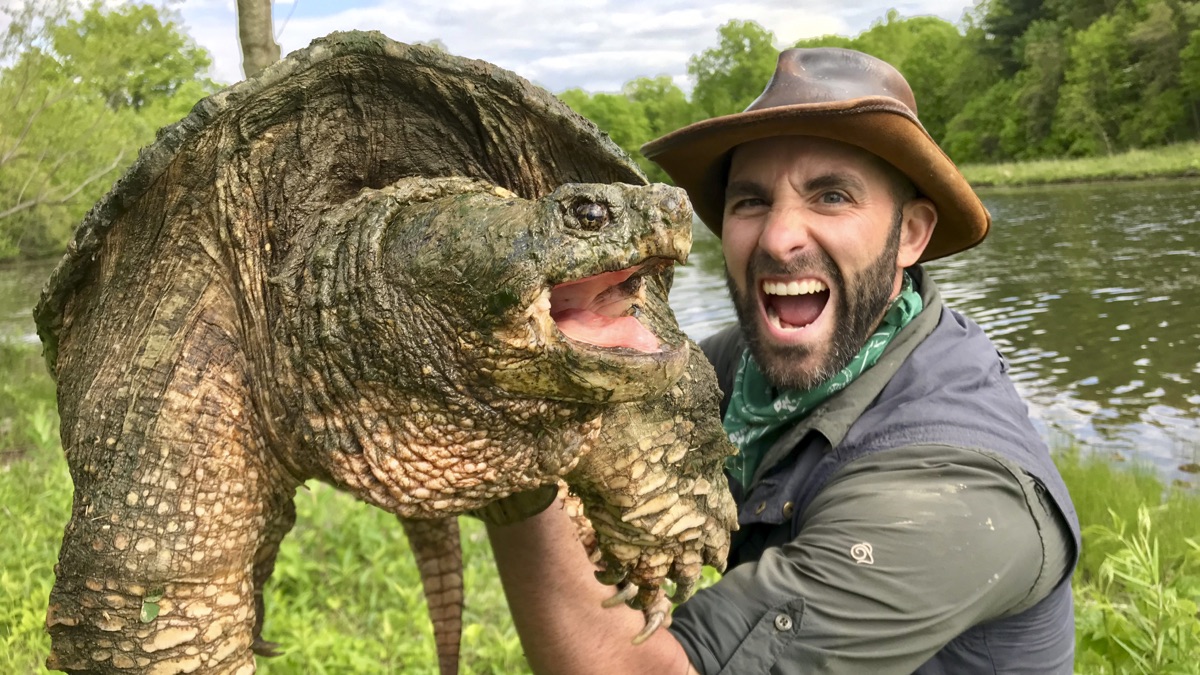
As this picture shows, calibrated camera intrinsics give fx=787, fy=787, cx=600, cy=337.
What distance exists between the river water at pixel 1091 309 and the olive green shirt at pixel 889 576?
17.8 feet

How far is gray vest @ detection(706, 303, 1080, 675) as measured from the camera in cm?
187

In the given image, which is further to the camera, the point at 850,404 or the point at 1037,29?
the point at 1037,29

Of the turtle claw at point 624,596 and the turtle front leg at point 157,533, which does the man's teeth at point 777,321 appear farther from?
the turtle front leg at point 157,533

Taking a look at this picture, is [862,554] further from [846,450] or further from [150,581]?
[150,581]

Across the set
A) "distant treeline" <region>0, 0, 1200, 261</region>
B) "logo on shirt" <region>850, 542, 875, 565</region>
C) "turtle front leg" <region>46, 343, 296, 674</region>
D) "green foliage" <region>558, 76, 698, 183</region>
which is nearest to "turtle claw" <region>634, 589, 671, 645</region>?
"logo on shirt" <region>850, 542, 875, 565</region>

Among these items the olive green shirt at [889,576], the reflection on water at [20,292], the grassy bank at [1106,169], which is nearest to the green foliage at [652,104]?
the grassy bank at [1106,169]

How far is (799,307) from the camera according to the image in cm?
245

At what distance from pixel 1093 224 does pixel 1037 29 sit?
35.8 meters

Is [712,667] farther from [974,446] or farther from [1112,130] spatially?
[1112,130]

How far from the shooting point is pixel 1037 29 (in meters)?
46.8

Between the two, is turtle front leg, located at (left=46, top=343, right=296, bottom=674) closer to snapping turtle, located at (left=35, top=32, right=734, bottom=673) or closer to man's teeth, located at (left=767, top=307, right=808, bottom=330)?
snapping turtle, located at (left=35, top=32, right=734, bottom=673)

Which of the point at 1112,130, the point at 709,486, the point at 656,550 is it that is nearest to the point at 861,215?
the point at 709,486

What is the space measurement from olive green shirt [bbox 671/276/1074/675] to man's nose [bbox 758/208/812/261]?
724 millimetres

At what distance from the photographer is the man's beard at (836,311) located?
2268 millimetres
